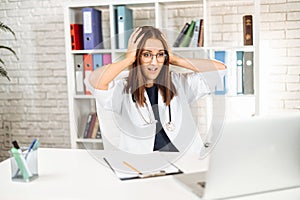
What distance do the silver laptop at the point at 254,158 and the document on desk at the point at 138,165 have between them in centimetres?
27

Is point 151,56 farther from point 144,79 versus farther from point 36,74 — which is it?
point 36,74

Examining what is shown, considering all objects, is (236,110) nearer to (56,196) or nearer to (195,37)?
(195,37)

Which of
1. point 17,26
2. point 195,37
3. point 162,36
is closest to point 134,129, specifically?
point 162,36

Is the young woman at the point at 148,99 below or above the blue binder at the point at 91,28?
below

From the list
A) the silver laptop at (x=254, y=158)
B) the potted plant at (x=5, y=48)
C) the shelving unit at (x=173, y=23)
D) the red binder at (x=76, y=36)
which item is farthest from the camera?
the potted plant at (x=5, y=48)

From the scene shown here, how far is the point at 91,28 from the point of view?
3314 millimetres

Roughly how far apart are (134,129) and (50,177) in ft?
1.90

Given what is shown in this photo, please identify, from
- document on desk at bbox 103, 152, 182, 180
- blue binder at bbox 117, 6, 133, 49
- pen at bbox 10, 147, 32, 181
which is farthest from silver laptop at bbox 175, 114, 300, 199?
blue binder at bbox 117, 6, 133, 49

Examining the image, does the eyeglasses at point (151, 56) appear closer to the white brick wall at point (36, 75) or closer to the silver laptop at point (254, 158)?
the silver laptop at point (254, 158)

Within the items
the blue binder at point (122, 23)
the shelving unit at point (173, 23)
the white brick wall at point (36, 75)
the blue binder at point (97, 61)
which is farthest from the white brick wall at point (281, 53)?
the white brick wall at point (36, 75)

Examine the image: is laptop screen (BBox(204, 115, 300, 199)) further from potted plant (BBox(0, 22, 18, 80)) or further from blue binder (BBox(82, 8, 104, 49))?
potted plant (BBox(0, 22, 18, 80))

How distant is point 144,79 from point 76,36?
1.39 metres

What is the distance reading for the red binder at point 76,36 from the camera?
3.36 m

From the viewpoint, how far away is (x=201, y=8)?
341 cm
